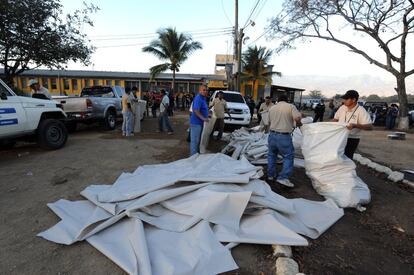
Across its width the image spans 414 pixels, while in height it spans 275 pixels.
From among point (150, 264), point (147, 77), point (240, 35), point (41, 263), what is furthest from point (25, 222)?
point (147, 77)

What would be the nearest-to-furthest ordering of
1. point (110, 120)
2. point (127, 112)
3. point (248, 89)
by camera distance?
point (127, 112), point (110, 120), point (248, 89)

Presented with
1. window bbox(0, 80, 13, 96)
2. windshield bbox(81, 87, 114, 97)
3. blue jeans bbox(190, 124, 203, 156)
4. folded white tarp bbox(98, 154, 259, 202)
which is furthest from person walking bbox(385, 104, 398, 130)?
window bbox(0, 80, 13, 96)

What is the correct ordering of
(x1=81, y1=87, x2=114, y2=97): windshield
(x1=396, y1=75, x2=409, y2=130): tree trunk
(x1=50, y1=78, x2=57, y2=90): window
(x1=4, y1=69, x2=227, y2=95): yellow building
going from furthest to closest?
(x1=50, y1=78, x2=57, y2=90): window < (x1=4, y1=69, x2=227, y2=95): yellow building < (x1=396, y1=75, x2=409, y2=130): tree trunk < (x1=81, y1=87, x2=114, y2=97): windshield

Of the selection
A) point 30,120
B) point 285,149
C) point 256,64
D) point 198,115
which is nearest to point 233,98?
point 198,115

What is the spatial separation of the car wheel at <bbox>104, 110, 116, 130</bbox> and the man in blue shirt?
6461 millimetres

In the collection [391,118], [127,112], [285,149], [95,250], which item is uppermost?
[127,112]

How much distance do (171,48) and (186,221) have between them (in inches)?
1035

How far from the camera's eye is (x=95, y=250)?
2.82 m

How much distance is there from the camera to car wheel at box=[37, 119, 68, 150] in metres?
7.23

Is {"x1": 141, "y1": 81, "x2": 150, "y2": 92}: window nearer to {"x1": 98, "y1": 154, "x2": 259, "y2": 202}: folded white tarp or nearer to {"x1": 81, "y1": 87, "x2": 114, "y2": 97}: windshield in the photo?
{"x1": 81, "y1": 87, "x2": 114, "y2": 97}: windshield

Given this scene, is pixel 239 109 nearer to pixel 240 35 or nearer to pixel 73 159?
pixel 73 159

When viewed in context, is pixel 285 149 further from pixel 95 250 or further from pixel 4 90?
pixel 4 90

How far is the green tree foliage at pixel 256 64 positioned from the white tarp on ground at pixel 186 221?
3121 centimetres

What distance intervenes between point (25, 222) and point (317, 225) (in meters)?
3.78
